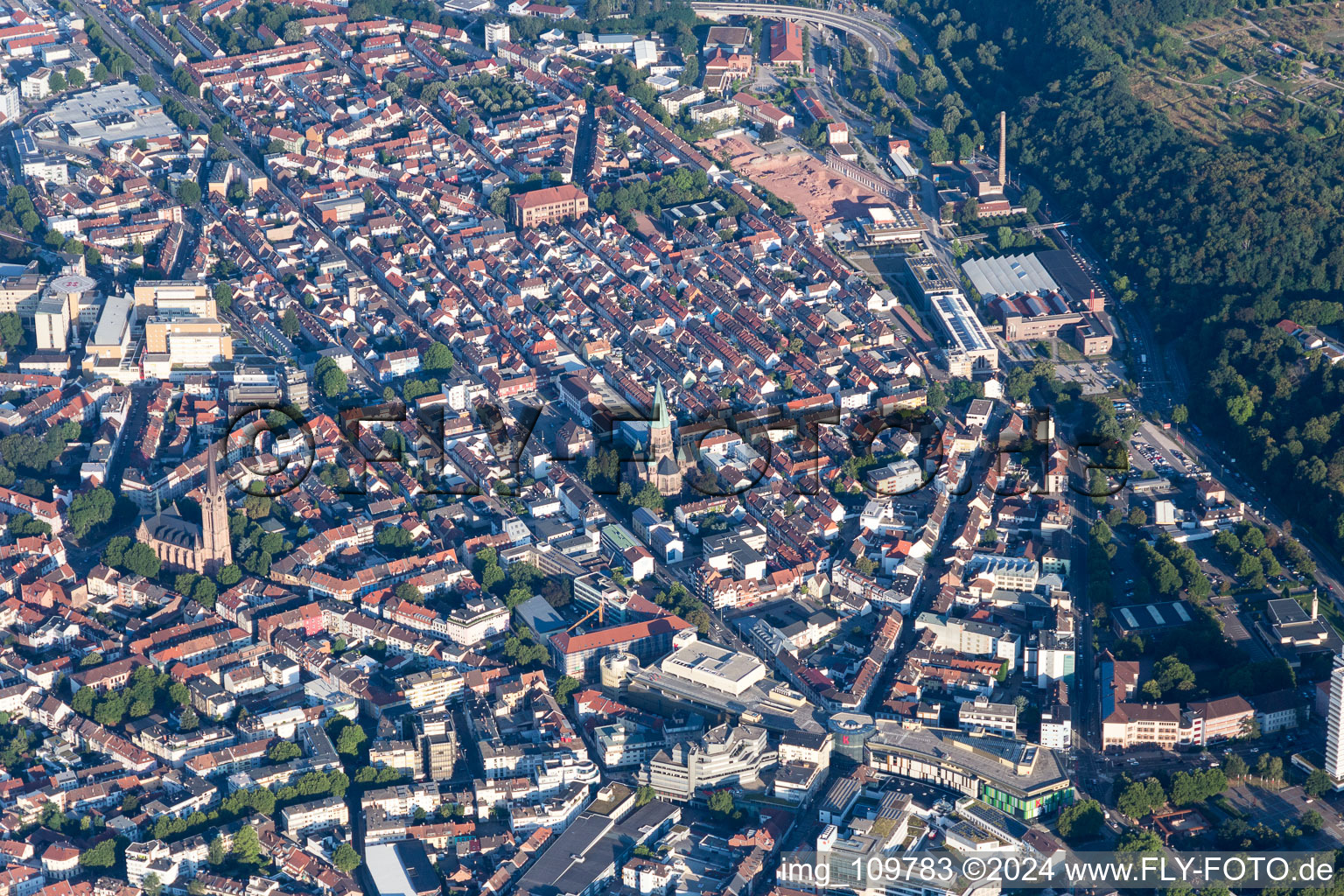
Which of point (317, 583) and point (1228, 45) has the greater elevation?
point (1228, 45)

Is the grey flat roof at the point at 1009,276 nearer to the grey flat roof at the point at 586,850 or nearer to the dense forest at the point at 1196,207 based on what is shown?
the dense forest at the point at 1196,207

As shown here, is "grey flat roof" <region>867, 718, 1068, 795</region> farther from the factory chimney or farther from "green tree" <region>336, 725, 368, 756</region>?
the factory chimney

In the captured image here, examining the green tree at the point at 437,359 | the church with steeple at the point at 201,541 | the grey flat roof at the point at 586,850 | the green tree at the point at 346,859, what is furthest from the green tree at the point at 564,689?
the green tree at the point at 437,359

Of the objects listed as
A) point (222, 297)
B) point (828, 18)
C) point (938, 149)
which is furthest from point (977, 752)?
point (828, 18)

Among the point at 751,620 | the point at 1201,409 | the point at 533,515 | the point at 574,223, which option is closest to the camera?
the point at 751,620

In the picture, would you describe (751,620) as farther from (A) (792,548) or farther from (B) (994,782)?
(B) (994,782)

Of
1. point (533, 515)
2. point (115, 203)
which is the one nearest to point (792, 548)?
point (533, 515)

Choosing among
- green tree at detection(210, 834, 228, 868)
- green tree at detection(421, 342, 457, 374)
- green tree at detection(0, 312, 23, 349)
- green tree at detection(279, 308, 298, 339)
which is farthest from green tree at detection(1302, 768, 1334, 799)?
green tree at detection(0, 312, 23, 349)
